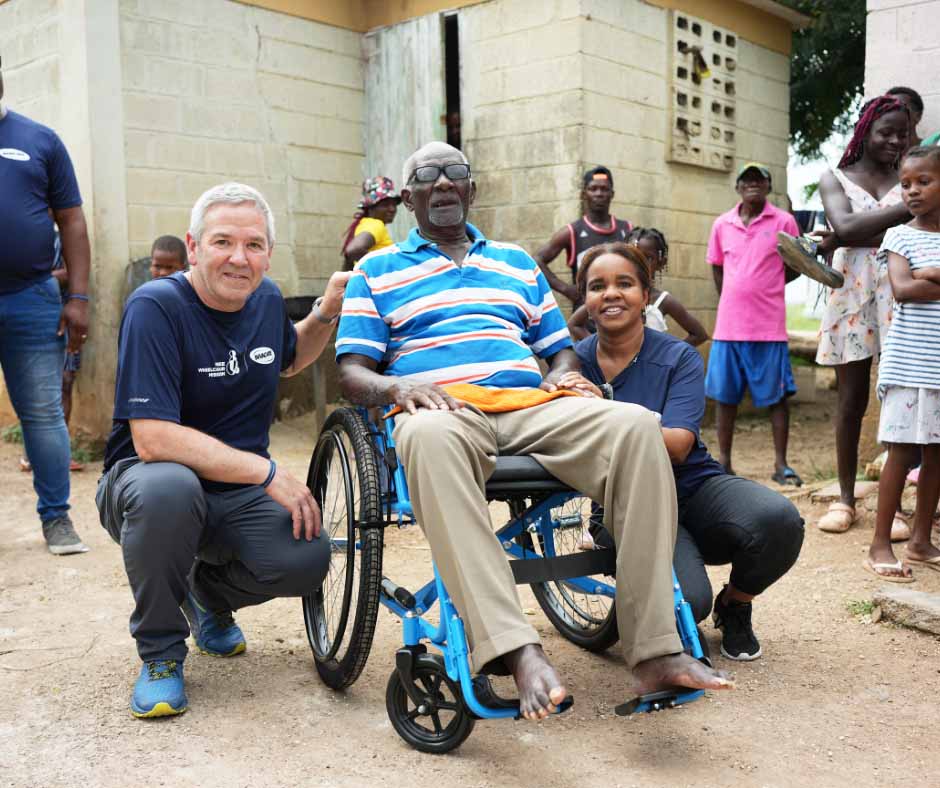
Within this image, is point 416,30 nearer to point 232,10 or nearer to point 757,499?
point 232,10

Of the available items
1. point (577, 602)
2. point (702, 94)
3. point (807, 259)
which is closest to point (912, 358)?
point (807, 259)

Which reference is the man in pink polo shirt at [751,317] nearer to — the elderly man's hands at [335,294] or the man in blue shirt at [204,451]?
the elderly man's hands at [335,294]

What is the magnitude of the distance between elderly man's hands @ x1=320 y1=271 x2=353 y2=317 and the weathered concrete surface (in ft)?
6.93

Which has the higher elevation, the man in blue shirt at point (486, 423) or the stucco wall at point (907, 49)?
the stucco wall at point (907, 49)

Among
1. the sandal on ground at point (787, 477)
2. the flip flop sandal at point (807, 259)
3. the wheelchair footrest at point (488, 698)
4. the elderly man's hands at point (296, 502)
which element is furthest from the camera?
the sandal on ground at point (787, 477)

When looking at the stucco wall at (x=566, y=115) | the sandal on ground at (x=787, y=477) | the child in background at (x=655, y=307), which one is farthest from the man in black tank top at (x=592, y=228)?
the sandal on ground at (x=787, y=477)

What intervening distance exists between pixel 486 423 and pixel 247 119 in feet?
17.6

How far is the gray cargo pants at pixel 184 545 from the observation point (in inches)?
103

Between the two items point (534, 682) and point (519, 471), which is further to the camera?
point (519, 471)

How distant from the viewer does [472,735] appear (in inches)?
→ 102

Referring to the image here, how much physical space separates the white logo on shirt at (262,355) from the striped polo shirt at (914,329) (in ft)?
7.77

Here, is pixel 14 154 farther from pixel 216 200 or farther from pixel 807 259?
pixel 807 259

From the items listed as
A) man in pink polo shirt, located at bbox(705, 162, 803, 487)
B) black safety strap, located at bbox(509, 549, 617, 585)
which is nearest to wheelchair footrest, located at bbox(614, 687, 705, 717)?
black safety strap, located at bbox(509, 549, 617, 585)

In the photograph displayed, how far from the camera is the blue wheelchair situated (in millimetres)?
2346
